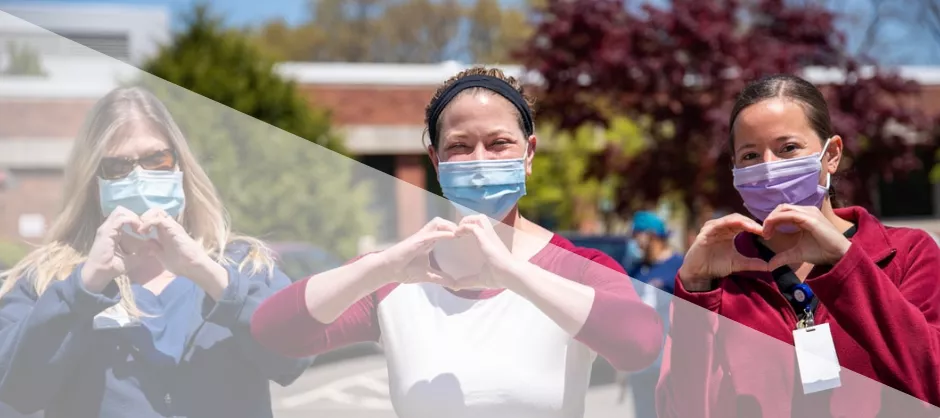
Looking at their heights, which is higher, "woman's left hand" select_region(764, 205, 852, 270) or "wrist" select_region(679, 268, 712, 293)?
"woman's left hand" select_region(764, 205, 852, 270)

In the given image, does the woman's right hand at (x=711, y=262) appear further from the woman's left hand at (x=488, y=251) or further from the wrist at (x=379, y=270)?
the wrist at (x=379, y=270)

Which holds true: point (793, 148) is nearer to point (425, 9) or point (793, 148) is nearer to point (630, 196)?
point (630, 196)

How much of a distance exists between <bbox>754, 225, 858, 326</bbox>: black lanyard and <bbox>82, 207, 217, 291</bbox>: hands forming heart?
124cm

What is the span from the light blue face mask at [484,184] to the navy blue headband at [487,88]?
3.2 inches

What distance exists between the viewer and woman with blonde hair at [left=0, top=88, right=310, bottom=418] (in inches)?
95.6

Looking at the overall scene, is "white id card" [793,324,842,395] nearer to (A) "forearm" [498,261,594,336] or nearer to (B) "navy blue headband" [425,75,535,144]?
(A) "forearm" [498,261,594,336]

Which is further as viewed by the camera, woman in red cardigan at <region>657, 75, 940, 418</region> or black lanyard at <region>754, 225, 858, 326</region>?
black lanyard at <region>754, 225, 858, 326</region>

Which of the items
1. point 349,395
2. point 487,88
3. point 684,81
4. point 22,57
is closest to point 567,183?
point 684,81

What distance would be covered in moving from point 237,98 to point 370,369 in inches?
689

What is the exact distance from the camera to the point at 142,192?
249 cm

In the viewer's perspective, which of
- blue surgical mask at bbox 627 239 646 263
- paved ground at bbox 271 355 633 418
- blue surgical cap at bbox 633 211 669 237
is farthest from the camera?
blue surgical mask at bbox 627 239 646 263

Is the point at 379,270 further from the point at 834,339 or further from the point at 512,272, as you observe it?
the point at 834,339

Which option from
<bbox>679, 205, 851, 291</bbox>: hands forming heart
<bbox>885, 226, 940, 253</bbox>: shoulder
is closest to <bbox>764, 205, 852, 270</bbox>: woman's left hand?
<bbox>679, 205, 851, 291</bbox>: hands forming heart

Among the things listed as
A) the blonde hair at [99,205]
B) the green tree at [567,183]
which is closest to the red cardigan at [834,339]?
the blonde hair at [99,205]
